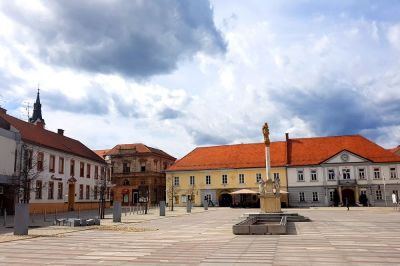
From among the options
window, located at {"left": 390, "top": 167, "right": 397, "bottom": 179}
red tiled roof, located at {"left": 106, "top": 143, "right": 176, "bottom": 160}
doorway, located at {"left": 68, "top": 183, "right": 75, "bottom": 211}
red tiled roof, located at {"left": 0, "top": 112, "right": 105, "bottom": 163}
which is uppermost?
red tiled roof, located at {"left": 106, "top": 143, "right": 176, "bottom": 160}

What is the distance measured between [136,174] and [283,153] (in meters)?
26.5

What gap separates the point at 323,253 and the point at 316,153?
5229 centimetres

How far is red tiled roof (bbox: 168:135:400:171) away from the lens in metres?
60.3

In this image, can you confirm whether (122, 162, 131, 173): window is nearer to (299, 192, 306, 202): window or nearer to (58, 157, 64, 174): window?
(58, 157, 64, 174): window

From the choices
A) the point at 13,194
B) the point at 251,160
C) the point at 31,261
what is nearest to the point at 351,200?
the point at 251,160

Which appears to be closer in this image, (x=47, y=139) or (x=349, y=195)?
(x=47, y=139)

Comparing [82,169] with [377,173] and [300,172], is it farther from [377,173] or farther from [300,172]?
[377,173]

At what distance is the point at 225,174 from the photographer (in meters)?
64.3

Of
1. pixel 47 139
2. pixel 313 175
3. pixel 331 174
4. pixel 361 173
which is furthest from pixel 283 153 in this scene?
pixel 47 139

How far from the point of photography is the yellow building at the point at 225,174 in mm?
62406

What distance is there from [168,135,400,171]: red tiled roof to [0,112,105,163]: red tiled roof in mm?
16888

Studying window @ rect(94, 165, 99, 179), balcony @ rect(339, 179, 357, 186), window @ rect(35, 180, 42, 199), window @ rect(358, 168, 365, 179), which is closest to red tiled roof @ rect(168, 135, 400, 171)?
window @ rect(358, 168, 365, 179)

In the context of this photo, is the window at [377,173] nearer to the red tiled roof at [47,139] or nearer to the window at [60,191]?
the red tiled roof at [47,139]

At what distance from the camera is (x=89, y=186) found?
54938 mm
